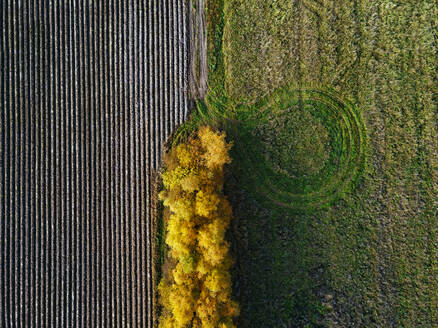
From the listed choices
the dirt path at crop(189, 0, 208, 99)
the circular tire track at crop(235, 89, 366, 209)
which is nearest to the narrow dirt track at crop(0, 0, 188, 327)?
the dirt path at crop(189, 0, 208, 99)

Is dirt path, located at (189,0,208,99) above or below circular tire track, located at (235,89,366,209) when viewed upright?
above

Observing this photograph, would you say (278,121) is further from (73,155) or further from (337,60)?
(73,155)

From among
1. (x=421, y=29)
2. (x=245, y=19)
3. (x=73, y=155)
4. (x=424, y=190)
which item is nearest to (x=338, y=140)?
(x=424, y=190)

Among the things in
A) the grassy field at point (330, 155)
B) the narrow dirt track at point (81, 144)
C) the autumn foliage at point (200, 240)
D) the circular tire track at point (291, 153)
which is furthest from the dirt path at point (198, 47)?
the autumn foliage at point (200, 240)

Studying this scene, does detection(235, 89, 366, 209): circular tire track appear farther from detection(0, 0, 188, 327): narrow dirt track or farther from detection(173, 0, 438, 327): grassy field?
detection(0, 0, 188, 327): narrow dirt track

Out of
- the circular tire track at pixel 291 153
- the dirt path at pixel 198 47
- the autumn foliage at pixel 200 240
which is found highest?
the dirt path at pixel 198 47

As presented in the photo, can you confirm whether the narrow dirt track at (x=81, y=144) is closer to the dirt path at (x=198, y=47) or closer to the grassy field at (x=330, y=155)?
the dirt path at (x=198, y=47)
